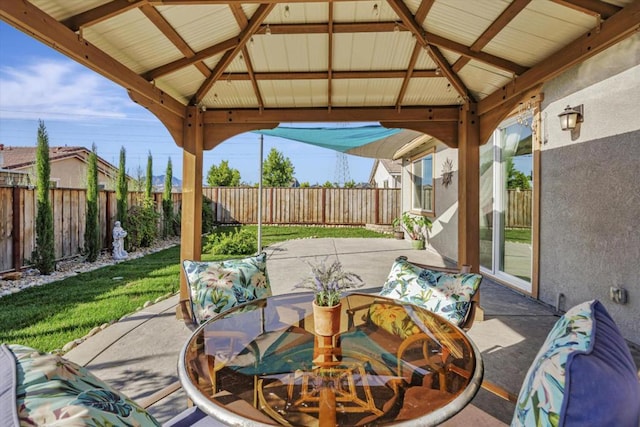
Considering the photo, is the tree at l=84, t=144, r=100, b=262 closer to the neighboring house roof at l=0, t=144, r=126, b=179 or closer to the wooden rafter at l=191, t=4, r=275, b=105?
the wooden rafter at l=191, t=4, r=275, b=105

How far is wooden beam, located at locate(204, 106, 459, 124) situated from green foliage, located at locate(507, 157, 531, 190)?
1.56m

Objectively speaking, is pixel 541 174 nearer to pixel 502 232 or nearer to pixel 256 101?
pixel 502 232

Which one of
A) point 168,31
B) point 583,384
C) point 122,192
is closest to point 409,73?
point 168,31

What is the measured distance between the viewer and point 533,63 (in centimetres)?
303

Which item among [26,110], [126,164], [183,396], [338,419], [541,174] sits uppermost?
[26,110]

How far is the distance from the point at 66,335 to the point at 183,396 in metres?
1.73

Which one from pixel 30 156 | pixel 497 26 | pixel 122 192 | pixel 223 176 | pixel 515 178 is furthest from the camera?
pixel 223 176

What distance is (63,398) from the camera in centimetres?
74

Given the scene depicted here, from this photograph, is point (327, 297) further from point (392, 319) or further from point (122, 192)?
point (122, 192)

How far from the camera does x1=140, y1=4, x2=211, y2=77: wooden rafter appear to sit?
2.45m

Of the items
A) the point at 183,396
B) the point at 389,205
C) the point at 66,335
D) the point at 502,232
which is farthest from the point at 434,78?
the point at 389,205

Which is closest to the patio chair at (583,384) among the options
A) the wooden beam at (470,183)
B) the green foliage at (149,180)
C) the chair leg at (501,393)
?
the chair leg at (501,393)

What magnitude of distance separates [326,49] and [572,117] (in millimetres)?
2679

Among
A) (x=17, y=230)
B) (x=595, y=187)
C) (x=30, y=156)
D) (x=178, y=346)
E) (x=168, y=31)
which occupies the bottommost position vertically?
(x=178, y=346)
